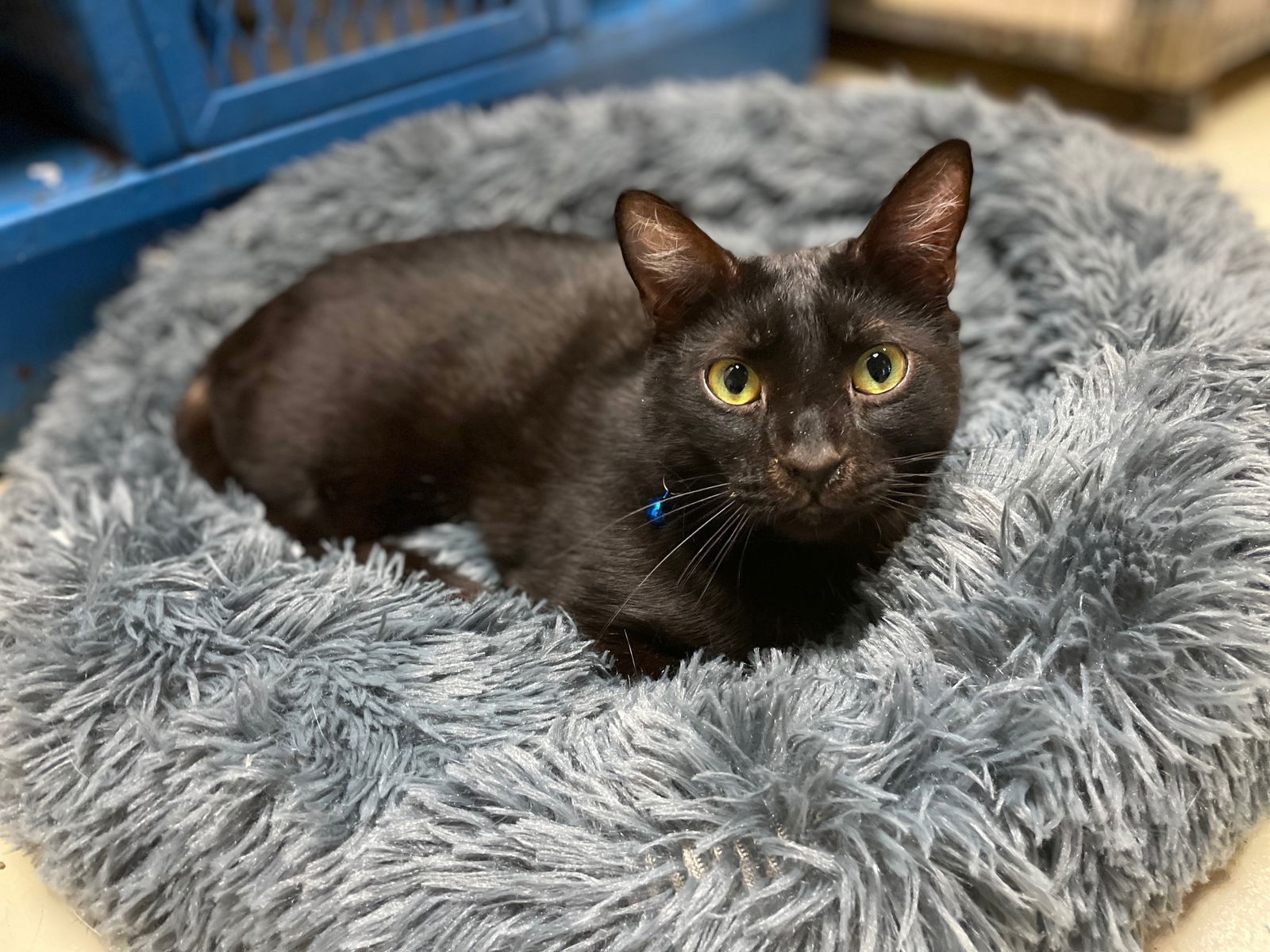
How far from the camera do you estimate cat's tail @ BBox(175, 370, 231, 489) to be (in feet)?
3.61

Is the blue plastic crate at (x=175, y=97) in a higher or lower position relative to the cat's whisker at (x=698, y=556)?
higher

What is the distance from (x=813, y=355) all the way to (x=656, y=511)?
211mm

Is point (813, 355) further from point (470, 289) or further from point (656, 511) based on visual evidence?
point (470, 289)

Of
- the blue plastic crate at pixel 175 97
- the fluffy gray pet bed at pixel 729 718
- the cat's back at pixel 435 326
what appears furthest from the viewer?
the blue plastic crate at pixel 175 97

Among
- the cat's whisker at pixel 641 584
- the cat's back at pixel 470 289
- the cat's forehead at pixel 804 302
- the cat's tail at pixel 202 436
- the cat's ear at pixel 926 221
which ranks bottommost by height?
the cat's tail at pixel 202 436

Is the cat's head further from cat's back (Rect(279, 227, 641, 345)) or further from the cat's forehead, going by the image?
cat's back (Rect(279, 227, 641, 345))

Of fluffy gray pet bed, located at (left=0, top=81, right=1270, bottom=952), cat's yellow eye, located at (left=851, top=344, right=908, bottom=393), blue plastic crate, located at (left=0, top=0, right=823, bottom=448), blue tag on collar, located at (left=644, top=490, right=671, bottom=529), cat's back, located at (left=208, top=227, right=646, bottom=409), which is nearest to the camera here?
fluffy gray pet bed, located at (left=0, top=81, right=1270, bottom=952)

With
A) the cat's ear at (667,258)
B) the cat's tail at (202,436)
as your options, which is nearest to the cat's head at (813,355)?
the cat's ear at (667,258)

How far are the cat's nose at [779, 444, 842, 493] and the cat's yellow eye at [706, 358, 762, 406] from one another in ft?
0.26

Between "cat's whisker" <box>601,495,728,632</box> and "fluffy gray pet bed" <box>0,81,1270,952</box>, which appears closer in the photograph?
"fluffy gray pet bed" <box>0,81,1270,952</box>

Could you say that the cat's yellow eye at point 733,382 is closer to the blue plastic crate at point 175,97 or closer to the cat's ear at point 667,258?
the cat's ear at point 667,258

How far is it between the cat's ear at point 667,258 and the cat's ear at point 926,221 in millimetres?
118

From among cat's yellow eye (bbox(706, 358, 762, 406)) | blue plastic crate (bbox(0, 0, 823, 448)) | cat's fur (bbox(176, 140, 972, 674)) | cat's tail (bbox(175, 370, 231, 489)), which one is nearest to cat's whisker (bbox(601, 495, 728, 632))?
cat's fur (bbox(176, 140, 972, 674))

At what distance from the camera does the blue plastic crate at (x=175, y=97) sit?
48.0 inches
